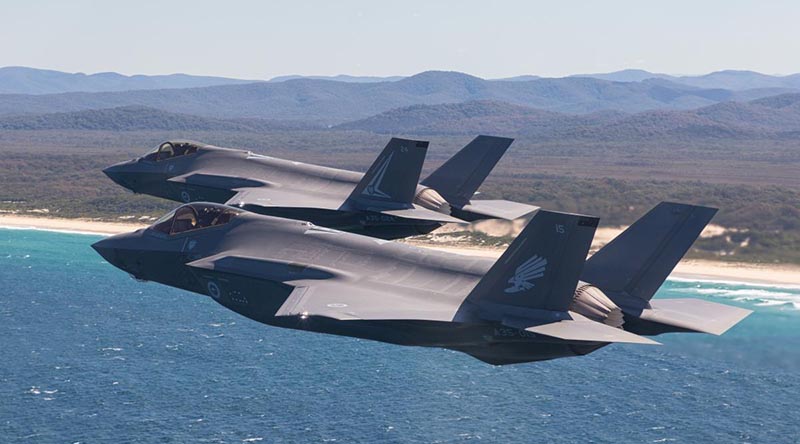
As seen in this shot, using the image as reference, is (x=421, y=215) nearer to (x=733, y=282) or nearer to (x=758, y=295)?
(x=758, y=295)

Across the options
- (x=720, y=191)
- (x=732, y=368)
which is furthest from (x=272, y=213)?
(x=720, y=191)

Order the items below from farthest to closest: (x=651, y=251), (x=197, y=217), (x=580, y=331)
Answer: (x=197, y=217) → (x=651, y=251) → (x=580, y=331)

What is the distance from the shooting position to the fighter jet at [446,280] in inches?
1120

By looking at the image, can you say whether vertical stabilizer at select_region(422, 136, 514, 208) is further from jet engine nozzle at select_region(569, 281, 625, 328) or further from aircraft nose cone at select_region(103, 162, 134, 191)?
jet engine nozzle at select_region(569, 281, 625, 328)

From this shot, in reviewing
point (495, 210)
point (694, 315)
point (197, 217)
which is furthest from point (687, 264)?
point (197, 217)

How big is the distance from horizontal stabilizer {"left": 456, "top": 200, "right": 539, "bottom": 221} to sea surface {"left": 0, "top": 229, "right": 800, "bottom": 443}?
39.9 feet

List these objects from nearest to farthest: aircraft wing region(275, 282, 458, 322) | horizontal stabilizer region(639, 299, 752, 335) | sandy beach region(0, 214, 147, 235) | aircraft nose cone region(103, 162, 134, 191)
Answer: aircraft wing region(275, 282, 458, 322) → horizontal stabilizer region(639, 299, 752, 335) → aircraft nose cone region(103, 162, 134, 191) → sandy beach region(0, 214, 147, 235)

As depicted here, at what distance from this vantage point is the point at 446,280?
32688 millimetres

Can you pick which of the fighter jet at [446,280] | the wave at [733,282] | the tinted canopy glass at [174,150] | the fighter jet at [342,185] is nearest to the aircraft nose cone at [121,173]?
the fighter jet at [342,185]

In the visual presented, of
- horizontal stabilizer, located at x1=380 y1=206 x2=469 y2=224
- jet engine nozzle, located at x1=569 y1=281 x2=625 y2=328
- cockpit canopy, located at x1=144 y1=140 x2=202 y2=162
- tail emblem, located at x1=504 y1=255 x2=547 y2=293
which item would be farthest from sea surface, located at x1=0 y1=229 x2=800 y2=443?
tail emblem, located at x1=504 y1=255 x2=547 y2=293

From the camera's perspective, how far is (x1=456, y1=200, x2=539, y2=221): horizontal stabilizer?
50.5 m

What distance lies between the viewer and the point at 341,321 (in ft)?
102

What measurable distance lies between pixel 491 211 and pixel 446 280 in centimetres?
1901

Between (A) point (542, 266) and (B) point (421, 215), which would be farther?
(B) point (421, 215)
